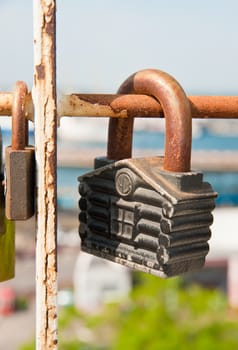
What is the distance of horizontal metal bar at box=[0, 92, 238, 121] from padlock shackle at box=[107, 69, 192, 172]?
0.7 inches

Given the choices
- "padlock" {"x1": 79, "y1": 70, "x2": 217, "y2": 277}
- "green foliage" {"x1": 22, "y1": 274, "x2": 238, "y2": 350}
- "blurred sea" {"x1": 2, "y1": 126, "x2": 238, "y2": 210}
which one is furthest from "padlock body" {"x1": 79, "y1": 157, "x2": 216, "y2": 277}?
"blurred sea" {"x1": 2, "y1": 126, "x2": 238, "y2": 210}

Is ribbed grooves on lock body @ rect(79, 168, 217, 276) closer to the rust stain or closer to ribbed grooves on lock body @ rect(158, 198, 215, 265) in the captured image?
ribbed grooves on lock body @ rect(158, 198, 215, 265)

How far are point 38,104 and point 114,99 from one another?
119mm

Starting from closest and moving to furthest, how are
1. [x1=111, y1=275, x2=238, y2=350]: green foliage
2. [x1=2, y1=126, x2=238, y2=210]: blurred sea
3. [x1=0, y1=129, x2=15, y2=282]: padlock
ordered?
[x1=0, y1=129, x2=15, y2=282]: padlock < [x1=111, y1=275, x2=238, y2=350]: green foliage < [x1=2, y1=126, x2=238, y2=210]: blurred sea

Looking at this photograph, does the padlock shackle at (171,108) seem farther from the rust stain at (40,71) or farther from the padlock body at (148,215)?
the rust stain at (40,71)

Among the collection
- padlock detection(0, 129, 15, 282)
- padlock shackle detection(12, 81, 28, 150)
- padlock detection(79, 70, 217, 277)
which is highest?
padlock shackle detection(12, 81, 28, 150)

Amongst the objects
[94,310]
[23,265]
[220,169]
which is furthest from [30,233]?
[220,169]

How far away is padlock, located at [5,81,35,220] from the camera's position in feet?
2.41

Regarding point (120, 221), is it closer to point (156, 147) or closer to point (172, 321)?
point (172, 321)

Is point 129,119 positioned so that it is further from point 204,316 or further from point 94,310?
point 94,310

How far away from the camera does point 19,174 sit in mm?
737

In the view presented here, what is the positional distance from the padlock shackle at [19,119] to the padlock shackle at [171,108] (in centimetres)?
15

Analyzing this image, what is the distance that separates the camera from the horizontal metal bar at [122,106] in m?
0.76

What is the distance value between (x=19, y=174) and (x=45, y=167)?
4cm
